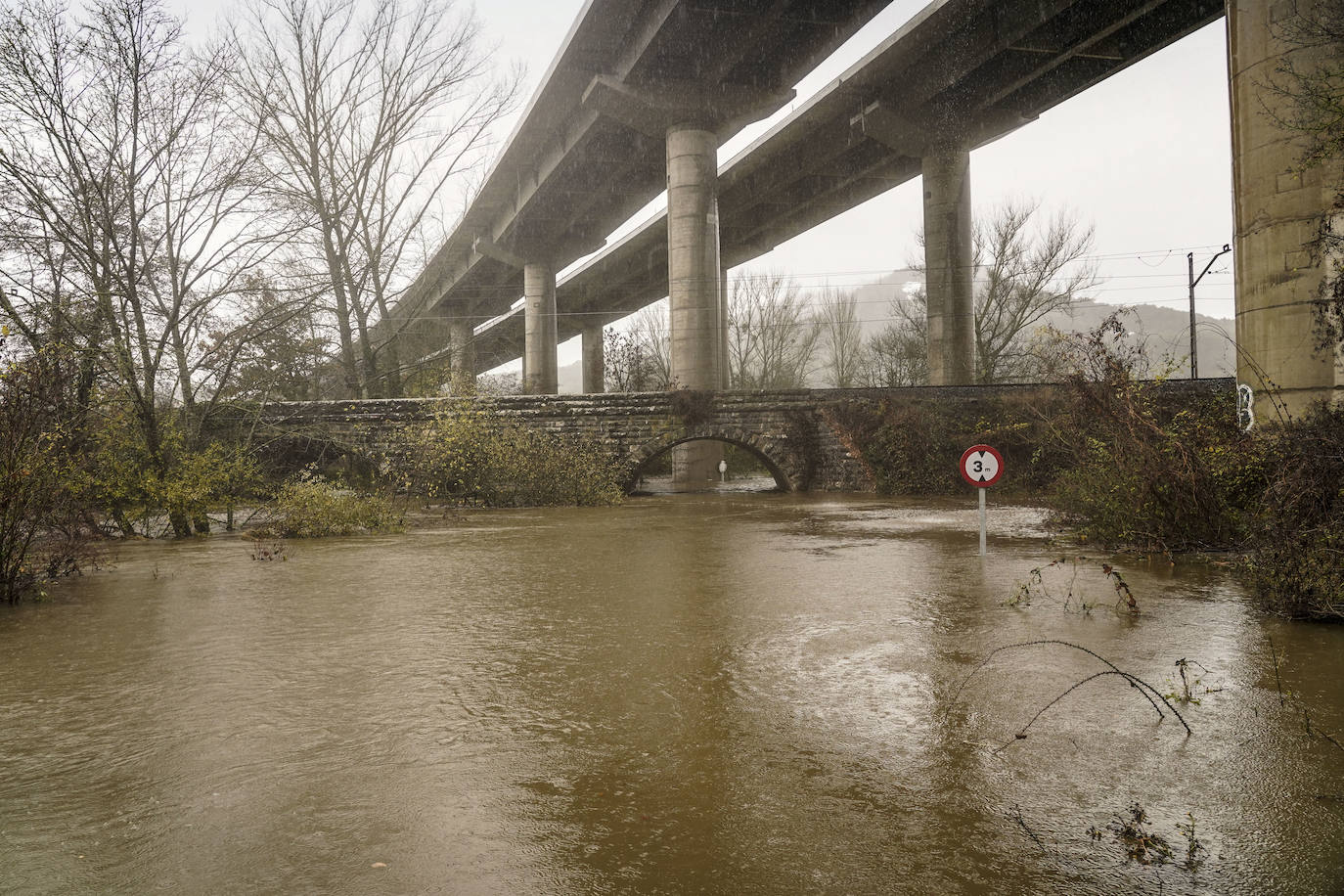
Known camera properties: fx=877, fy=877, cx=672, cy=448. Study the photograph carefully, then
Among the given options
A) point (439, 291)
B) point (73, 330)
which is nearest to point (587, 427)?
point (73, 330)

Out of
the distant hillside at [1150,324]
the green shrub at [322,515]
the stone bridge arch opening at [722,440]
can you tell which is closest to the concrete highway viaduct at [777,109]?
the stone bridge arch opening at [722,440]

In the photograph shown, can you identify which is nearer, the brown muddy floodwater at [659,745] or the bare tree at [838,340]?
the brown muddy floodwater at [659,745]

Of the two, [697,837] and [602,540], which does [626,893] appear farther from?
[602,540]

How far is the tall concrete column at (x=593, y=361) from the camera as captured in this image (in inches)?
1895

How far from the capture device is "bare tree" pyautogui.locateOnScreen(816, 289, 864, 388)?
50.8 metres

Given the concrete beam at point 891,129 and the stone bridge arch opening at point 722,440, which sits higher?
the concrete beam at point 891,129

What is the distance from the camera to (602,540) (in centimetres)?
1291

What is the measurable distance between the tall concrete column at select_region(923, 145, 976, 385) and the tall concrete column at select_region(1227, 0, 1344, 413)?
58.6ft

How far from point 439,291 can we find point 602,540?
128ft

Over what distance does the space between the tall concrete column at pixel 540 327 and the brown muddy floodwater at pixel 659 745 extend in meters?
32.3

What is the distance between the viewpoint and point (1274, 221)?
9.55 metres

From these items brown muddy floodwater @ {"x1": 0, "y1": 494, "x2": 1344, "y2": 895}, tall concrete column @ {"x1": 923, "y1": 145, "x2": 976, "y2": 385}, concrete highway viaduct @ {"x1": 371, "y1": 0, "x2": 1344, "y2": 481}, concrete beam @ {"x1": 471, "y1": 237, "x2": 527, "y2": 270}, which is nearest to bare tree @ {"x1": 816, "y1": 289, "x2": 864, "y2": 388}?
concrete highway viaduct @ {"x1": 371, "y1": 0, "x2": 1344, "y2": 481}

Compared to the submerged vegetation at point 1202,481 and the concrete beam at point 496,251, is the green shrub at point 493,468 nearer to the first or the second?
the submerged vegetation at point 1202,481

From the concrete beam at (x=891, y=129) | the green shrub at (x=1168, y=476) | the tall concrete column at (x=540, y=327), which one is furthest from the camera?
the tall concrete column at (x=540, y=327)
